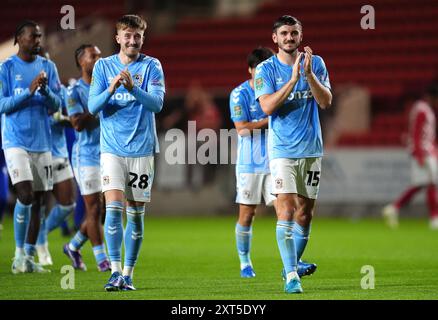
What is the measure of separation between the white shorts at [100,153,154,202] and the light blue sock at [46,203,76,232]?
3.04m

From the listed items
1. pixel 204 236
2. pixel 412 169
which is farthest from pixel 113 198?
pixel 412 169

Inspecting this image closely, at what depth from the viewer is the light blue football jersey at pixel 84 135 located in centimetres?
1069

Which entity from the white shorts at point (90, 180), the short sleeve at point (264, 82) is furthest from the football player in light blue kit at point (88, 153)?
the short sleeve at point (264, 82)

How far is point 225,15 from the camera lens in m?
26.7

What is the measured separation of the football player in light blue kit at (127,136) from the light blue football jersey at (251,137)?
1.75 meters

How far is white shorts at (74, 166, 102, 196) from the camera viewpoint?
34.9 feet

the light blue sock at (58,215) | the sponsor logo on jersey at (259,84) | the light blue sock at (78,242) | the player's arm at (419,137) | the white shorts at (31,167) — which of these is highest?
the player's arm at (419,137)

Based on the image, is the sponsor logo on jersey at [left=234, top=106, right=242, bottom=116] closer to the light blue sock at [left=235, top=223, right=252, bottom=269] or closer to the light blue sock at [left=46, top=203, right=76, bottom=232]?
the light blue sock at [left=235, top=223, right=252, bottom=269]

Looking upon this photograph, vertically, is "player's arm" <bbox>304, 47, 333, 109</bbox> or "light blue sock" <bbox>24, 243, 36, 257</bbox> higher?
"player's arm" <bbox>304, 47, 333, 109</bbox>

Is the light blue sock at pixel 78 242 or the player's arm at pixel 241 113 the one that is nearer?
the player's arm at pixel 241 113

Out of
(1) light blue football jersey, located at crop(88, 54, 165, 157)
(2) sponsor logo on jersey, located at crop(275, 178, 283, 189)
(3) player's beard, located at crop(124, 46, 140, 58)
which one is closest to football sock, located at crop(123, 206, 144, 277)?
(1) light blue football jersey, located at crop(88, 54, 165, 157)

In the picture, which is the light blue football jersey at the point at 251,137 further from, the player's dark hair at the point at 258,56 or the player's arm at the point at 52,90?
the player's arm at the point at 52,90
